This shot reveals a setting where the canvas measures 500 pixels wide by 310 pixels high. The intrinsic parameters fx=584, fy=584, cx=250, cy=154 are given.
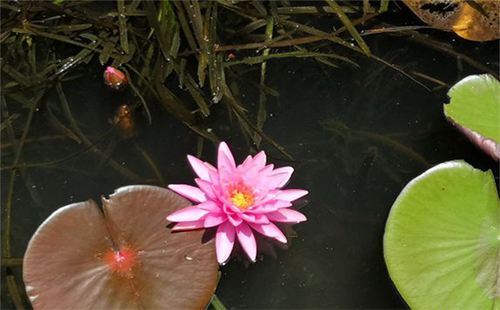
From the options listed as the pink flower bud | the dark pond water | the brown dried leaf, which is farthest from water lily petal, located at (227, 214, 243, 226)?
the brown dried leaf

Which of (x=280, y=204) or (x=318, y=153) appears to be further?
(x=318, y=153)

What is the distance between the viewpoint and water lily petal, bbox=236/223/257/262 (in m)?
1.71

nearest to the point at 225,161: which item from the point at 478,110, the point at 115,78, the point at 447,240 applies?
the point at 115,78

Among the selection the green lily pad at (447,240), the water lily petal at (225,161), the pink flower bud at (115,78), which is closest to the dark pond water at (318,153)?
the pink flower bud at (115,78)

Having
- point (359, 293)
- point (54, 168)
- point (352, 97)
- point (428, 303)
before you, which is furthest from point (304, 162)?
point (54, 168)

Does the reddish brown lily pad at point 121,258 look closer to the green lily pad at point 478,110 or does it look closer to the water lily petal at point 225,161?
the water lily petal at point 225,161

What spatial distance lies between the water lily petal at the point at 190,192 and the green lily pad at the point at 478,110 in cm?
87

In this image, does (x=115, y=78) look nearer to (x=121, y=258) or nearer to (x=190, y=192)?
(x=190, y=192)

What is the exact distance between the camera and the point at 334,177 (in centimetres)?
202

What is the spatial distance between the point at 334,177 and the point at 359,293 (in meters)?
0.40

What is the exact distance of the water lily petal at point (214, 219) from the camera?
1.69 m

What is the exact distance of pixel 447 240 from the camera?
1763 millimetres

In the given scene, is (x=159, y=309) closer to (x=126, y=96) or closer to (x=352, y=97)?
(x=126, y=96)

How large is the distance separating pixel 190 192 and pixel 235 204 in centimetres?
15
